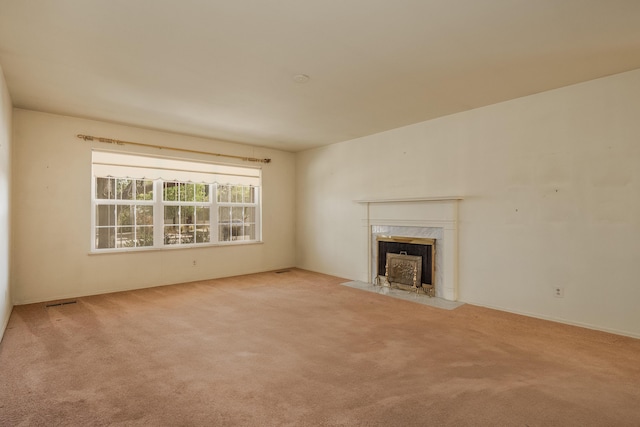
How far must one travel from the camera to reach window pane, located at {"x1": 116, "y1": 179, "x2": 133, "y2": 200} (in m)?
5.19

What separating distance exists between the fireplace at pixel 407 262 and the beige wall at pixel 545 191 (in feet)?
1.53

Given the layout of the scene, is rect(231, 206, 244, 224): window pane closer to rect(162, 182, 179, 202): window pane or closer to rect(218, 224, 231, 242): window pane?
rect(218, 224, 231, 242): window pane

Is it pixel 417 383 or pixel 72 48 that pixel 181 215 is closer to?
pixel 72 48

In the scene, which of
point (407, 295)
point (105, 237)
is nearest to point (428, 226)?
point (407, 295)

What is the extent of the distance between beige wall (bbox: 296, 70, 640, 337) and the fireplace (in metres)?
0.47

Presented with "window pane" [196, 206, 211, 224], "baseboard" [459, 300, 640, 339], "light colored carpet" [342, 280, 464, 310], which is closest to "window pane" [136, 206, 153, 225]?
"window pane" [196, 206, 211, 224]

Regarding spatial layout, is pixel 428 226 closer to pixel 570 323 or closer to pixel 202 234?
pixel 570 323

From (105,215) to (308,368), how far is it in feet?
13.7

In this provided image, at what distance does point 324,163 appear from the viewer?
6641 mm

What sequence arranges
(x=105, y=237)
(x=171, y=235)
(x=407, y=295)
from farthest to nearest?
(x=171, y=235) < (x=105, y=237) < (x=407, y=295)

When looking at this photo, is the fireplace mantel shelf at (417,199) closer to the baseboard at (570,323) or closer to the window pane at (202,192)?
the baseboard at (570,323)

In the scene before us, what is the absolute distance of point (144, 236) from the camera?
5414 mm

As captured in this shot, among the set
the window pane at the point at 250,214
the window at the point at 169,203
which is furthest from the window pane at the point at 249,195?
the window pane at the point at 250,214

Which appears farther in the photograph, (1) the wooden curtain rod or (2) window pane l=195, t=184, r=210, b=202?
(2) window pane l=195, t=184, r=210, b=202
